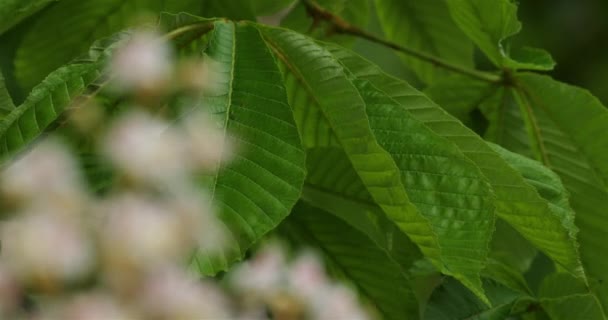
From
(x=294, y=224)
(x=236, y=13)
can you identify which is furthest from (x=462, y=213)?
(x=236, y=13)

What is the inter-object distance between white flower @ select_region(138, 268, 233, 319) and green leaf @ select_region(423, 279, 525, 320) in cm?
41

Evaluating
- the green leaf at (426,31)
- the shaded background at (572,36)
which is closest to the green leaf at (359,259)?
the green leaf at (426,31)

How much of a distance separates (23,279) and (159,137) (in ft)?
0.09

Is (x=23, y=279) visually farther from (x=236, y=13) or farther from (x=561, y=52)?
(x=561, y=52)

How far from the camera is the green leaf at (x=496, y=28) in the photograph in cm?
59

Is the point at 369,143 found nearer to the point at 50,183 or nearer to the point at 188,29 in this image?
the point at 188,29

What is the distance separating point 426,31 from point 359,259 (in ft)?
1.06

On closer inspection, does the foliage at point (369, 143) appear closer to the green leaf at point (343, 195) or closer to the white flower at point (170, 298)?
the green leaf at point (343, 195)

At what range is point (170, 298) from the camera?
14cm

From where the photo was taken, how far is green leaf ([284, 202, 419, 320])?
20.1 inches

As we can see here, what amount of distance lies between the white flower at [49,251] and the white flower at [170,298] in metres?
0.01

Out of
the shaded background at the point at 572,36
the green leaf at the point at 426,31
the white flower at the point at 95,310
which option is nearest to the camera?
the white flower at the point at 95,310

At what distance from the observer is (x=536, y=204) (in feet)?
1.52

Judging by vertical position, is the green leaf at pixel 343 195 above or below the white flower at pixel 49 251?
below
